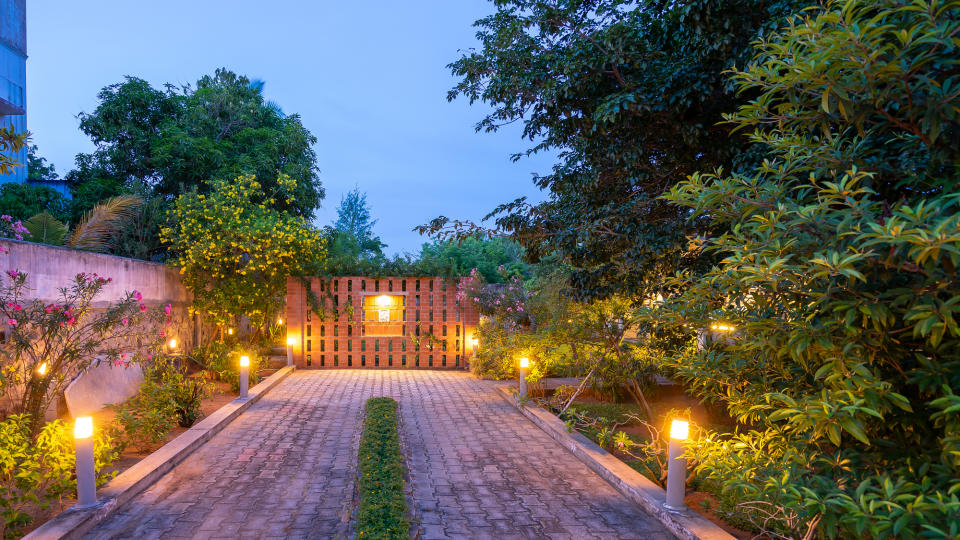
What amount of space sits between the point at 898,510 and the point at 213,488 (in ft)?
16.3

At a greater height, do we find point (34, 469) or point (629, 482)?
point (34, 469)

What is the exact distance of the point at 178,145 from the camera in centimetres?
1475

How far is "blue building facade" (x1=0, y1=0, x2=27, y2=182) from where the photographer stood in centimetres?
1675

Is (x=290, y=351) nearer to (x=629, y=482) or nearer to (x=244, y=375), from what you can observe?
(x=244, y=375)

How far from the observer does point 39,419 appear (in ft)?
18.4

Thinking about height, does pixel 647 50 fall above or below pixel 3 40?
below

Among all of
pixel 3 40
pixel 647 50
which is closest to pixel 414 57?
pixel 3 40

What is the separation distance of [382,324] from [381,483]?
9231mm

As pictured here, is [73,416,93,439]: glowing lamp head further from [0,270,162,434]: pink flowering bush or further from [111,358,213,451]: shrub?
[0,270,162,434]: pink flowering bush

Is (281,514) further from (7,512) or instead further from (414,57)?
(414,57)

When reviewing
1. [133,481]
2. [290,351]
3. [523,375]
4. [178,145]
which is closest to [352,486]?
[133,481]

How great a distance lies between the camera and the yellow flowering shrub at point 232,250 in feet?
35.8

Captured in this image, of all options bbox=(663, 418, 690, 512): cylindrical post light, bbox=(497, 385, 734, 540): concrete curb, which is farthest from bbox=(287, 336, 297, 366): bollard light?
bbox=(663, 418, 690, 512): cylindrical post light

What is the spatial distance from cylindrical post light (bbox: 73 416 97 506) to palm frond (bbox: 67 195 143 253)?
27.5 ft
